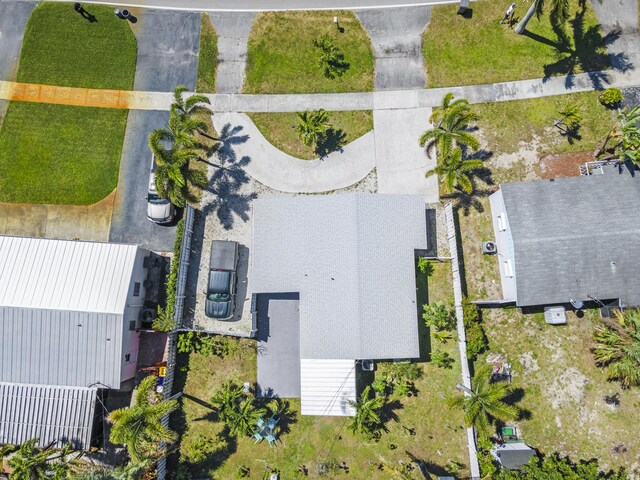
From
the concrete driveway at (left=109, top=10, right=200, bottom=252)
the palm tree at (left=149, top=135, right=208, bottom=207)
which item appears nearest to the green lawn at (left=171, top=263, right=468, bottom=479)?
the concrete driveway at (left=109, top=10, right=200, bottom=252)

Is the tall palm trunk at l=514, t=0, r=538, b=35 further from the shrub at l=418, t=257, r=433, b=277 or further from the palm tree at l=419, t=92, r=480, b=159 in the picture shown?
the shrub at l=418, t=257, r=433, b=277

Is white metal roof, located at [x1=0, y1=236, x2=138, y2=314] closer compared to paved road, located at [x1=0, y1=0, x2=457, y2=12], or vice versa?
white metal roof, located at [x1=0, y1=236, x2=138, y2=314]

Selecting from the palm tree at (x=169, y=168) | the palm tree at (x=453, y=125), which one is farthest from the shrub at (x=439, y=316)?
the palm tree at (x=169, y=168)

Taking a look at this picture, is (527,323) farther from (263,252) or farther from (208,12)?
(208,12)

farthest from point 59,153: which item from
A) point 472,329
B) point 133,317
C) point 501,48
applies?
point 501,48

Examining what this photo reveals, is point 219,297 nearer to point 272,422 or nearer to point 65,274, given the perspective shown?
point 272,422

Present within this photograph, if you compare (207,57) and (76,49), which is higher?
(76,49)

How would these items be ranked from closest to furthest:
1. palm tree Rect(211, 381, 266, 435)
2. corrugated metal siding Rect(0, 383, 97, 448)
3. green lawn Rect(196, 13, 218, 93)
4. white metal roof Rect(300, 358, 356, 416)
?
corrugated metal siding Rect(0, 383, 97, 448) < palm tree Rect(211, 381, 266, 435) < white metal roof Rect(300, 358, 356, 416) < green lawn Rect(196, 13, 218, 93)

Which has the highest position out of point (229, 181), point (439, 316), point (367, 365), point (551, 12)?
point (551, 12)

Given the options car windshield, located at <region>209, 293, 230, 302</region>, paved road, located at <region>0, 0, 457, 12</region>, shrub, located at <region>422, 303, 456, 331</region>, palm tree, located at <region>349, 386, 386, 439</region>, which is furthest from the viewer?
paved road, located at <region>0, 0, 457, 12</region>
